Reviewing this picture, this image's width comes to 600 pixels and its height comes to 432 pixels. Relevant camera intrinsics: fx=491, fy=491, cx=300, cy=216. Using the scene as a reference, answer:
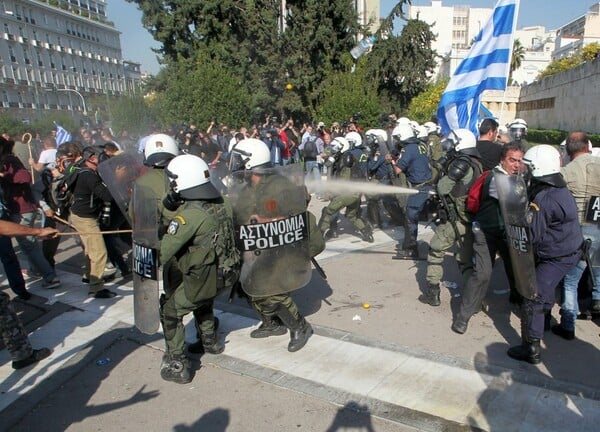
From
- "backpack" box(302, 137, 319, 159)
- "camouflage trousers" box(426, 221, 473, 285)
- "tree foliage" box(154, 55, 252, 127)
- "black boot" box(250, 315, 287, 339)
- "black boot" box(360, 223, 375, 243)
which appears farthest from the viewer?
"tree foliage" box(154, 55, 252, 127)

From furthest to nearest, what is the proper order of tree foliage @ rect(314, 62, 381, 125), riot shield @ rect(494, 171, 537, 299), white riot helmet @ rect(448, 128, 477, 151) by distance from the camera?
tree foliage @ rect(314, 62, 381, 125)
white riot helmet @ rect(448, 128, 477, 151)
riot shield @ rect(494, 171, 537, 299)

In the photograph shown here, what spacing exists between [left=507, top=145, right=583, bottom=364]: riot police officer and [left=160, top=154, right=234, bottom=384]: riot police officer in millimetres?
2321

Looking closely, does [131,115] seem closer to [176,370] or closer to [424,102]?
[424,102]

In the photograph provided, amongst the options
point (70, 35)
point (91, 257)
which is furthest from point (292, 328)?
point (70, 35)

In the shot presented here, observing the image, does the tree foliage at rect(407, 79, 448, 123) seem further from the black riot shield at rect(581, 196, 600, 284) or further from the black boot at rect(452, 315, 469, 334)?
the black boot at rect(452, 315, 469, 334)

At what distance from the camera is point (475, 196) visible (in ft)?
14.2

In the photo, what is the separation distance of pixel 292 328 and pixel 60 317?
2.61m

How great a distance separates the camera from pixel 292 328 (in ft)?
13.6

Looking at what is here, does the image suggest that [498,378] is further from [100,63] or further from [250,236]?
[100,63]

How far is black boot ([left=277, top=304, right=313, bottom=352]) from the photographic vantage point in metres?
4.12

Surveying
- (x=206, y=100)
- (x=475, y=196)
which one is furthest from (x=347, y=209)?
(x=206, y=100)

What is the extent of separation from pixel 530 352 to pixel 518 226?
1.02m

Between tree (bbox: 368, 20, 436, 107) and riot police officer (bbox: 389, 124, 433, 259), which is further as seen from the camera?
tree (bbox: 368, 20, 436, 107)

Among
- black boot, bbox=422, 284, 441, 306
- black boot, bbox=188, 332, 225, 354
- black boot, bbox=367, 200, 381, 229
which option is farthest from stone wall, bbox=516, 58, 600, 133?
black boot, bbox=188, 332, 225, 354
